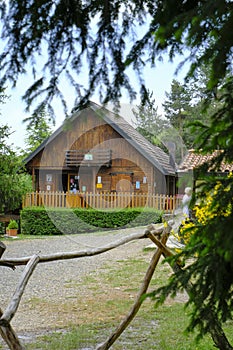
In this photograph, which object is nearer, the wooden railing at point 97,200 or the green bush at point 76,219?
the green bush at point 76,219

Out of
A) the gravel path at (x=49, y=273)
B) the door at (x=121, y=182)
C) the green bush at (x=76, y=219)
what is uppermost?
the door at (x=121, y=182)

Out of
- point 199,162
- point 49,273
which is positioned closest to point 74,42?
point 199,162

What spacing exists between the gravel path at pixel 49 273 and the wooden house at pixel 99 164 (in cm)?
264

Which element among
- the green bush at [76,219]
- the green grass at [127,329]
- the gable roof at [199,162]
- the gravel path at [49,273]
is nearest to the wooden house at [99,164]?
the green bush at [76,219]

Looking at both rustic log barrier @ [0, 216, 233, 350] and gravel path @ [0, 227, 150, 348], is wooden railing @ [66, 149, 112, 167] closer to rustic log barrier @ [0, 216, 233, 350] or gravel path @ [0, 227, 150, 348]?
gravel path @ [0, 227, 150, 348]

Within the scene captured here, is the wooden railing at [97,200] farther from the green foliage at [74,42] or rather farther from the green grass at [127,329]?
the green foliage at [74,42]

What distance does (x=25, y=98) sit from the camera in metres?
1.41

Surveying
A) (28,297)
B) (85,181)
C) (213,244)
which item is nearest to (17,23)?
(213,244)

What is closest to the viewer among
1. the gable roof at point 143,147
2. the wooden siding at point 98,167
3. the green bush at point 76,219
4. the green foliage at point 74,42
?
the green foliage at point 74,42

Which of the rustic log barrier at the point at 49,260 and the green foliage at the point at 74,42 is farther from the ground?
the green foliage at the point at 74,42

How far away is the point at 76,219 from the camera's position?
10.9 m

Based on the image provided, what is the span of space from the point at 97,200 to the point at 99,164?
1466 millimetres

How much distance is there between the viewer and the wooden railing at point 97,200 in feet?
37.4

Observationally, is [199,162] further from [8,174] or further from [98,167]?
[98,167]
